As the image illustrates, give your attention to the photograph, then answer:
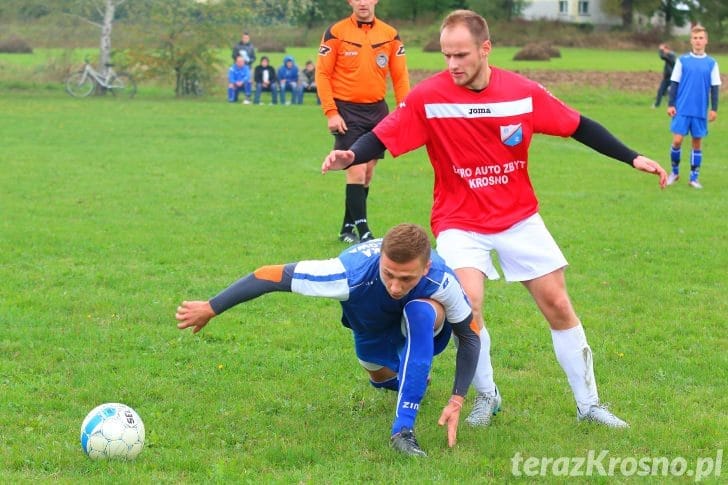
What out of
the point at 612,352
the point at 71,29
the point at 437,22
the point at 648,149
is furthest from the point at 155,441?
the point at 437,22

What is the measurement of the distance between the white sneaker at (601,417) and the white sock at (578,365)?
3 cm

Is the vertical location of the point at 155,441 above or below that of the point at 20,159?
above

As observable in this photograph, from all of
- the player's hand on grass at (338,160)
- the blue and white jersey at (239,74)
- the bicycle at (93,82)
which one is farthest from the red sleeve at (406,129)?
the bicycle at (93,82)

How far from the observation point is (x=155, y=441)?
5215 millimetres

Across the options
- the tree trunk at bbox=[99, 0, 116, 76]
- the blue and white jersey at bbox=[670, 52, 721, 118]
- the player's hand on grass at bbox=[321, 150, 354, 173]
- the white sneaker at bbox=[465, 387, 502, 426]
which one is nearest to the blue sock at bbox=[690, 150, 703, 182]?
the blue and white jersey at bbox=[670, 52, 721, 118]

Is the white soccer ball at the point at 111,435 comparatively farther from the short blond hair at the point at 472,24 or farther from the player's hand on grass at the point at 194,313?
the short blond hair at the point at 472,24

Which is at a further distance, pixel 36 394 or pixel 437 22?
pixel 437 22

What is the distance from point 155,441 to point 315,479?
0.97 m

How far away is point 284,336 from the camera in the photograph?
7262 mm

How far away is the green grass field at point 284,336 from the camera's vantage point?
202 inches

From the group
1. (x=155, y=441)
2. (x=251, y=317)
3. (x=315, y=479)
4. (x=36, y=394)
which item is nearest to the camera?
(x=315, y=479)

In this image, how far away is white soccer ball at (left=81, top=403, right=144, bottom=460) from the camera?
16.1ft

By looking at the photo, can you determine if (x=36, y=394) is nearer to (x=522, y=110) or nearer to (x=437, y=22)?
(x=522, y=110)

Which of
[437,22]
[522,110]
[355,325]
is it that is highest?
[522,110]
